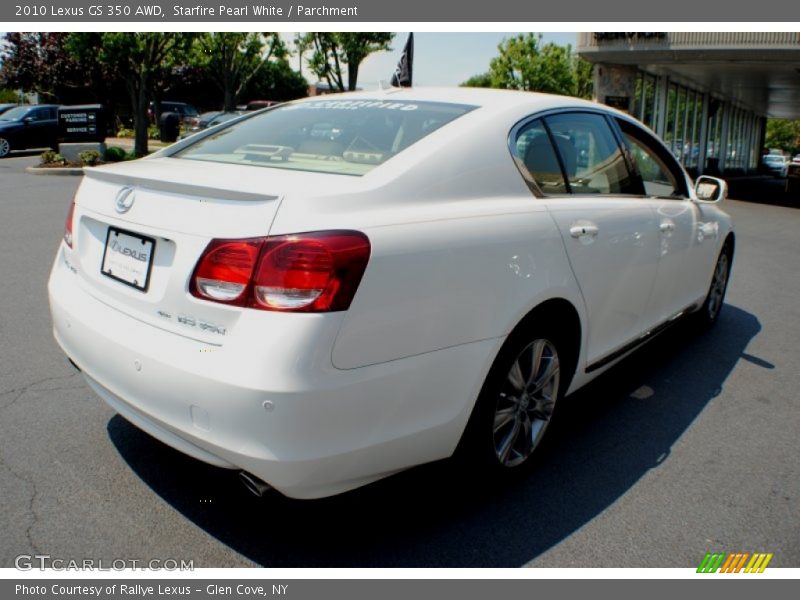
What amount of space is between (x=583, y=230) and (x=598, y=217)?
217 mm

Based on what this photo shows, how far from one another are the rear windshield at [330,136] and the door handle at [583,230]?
28.2 inches

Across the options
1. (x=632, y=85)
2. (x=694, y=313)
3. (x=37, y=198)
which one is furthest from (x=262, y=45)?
(x=694, y=313)

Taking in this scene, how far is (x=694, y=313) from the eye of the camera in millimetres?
5352

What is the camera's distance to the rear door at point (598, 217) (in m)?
3.19

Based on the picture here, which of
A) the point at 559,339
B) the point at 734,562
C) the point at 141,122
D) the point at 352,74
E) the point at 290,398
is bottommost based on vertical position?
the point at 734,562

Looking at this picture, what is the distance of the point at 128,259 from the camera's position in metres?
2.62

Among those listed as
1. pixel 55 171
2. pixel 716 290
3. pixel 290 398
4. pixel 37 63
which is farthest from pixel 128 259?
pixel 37 63

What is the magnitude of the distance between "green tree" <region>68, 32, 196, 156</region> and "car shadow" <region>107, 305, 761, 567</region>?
1873 cm

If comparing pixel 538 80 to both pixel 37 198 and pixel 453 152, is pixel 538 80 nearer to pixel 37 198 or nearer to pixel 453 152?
pixel 37 198

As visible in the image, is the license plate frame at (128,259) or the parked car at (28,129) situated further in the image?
the parked car at (28,129)

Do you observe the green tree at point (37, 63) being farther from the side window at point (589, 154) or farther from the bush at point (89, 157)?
the side window at point (589, 154)

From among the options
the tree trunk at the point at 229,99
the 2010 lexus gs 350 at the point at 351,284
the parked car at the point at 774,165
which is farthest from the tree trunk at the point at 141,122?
the parked car at the point at 774,165

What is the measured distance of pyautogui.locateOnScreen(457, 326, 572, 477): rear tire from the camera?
277cm

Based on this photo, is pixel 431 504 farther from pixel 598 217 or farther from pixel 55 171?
pixel 55 171
